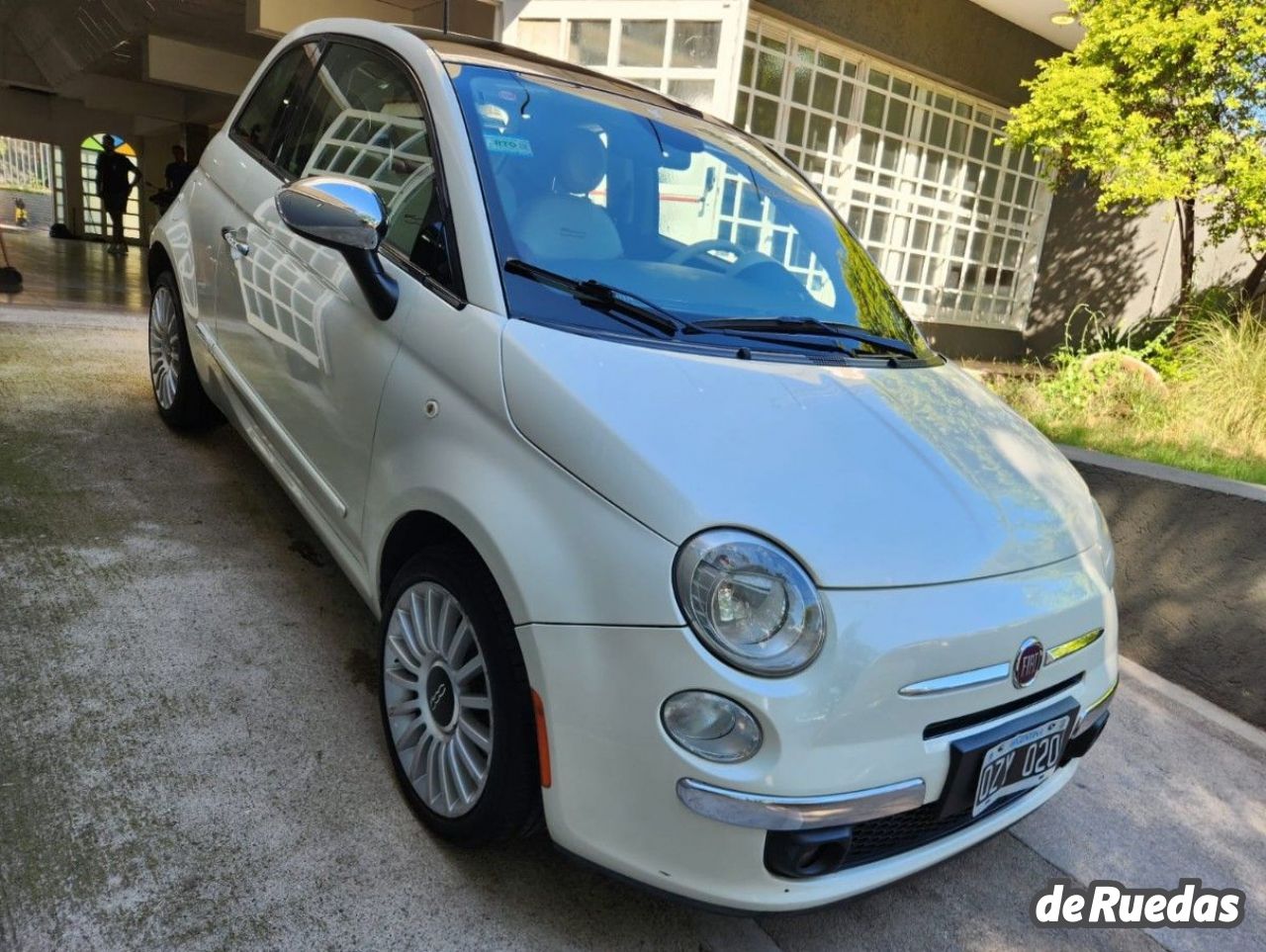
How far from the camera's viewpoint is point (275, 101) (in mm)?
3193

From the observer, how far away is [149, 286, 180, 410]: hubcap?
3.68 meters

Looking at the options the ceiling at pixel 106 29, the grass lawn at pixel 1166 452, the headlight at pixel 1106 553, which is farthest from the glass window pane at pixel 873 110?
the headlight at pixel 1106 553

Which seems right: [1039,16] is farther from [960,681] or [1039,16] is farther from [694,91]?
[960,681]

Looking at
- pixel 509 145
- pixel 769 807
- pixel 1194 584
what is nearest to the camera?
pixel 769 807

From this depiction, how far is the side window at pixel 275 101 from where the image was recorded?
9.98 feet

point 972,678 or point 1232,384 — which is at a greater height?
point 1232,384

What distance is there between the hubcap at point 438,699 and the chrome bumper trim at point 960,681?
799 millimetres

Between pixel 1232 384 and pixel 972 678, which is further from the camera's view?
pixel 1232 384

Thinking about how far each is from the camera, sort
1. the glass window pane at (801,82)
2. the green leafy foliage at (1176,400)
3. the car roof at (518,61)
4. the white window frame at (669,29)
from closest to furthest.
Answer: the car roof at (518,61) → the green leafy foliage at (1176,400) → the white window frame at (669,29) → the glass window pane at (801,82)

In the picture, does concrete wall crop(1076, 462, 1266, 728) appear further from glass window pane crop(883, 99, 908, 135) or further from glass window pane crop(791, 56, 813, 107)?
glass window pane crop(883, 99, 908, 135)

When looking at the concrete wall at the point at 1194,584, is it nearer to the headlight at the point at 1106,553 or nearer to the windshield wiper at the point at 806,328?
the headlight at the point at 1106,553

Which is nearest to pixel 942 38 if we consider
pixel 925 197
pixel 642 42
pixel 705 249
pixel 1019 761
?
pixel 925 197

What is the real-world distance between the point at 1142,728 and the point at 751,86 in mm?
7494

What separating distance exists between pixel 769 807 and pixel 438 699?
2.63 feet
